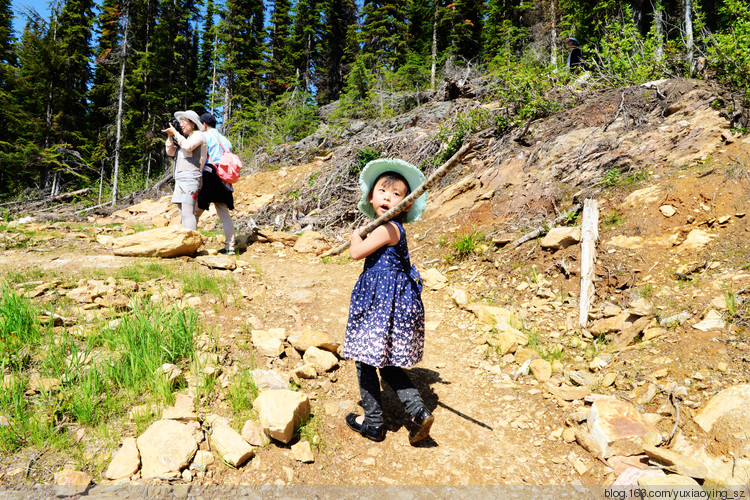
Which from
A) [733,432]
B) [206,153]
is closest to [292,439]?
[733,432]

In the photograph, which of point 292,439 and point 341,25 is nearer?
point 292,439

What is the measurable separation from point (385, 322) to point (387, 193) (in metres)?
0.86

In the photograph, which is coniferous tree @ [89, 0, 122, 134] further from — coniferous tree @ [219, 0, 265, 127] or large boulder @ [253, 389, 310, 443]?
large boulder @ [253, 389, 310, 443]

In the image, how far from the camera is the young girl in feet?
7.74

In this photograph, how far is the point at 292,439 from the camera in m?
2.28

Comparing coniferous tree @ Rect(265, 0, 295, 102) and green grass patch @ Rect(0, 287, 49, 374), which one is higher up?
coniferous tree @ Rect(265, 0, 295, 102)

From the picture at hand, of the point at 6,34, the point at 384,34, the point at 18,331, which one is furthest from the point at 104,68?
the point at 18,331

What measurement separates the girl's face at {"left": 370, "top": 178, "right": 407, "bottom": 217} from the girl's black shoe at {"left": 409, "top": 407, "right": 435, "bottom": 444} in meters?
1.30

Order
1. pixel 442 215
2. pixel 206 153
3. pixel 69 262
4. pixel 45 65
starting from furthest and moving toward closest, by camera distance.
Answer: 1. pixel 45 65
2. pixel 442 215
3. pixel 206 153
4. pixel 69 262

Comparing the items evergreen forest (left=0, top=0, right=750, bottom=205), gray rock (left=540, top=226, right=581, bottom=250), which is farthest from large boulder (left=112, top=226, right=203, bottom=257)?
evergreen forest (left=0, top=0, right=750, bottom=205)

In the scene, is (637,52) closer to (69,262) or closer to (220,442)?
(220,442)

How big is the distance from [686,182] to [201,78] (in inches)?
1425

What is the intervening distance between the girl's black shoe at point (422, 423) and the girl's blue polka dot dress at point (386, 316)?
0.30m

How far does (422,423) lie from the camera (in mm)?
2236
